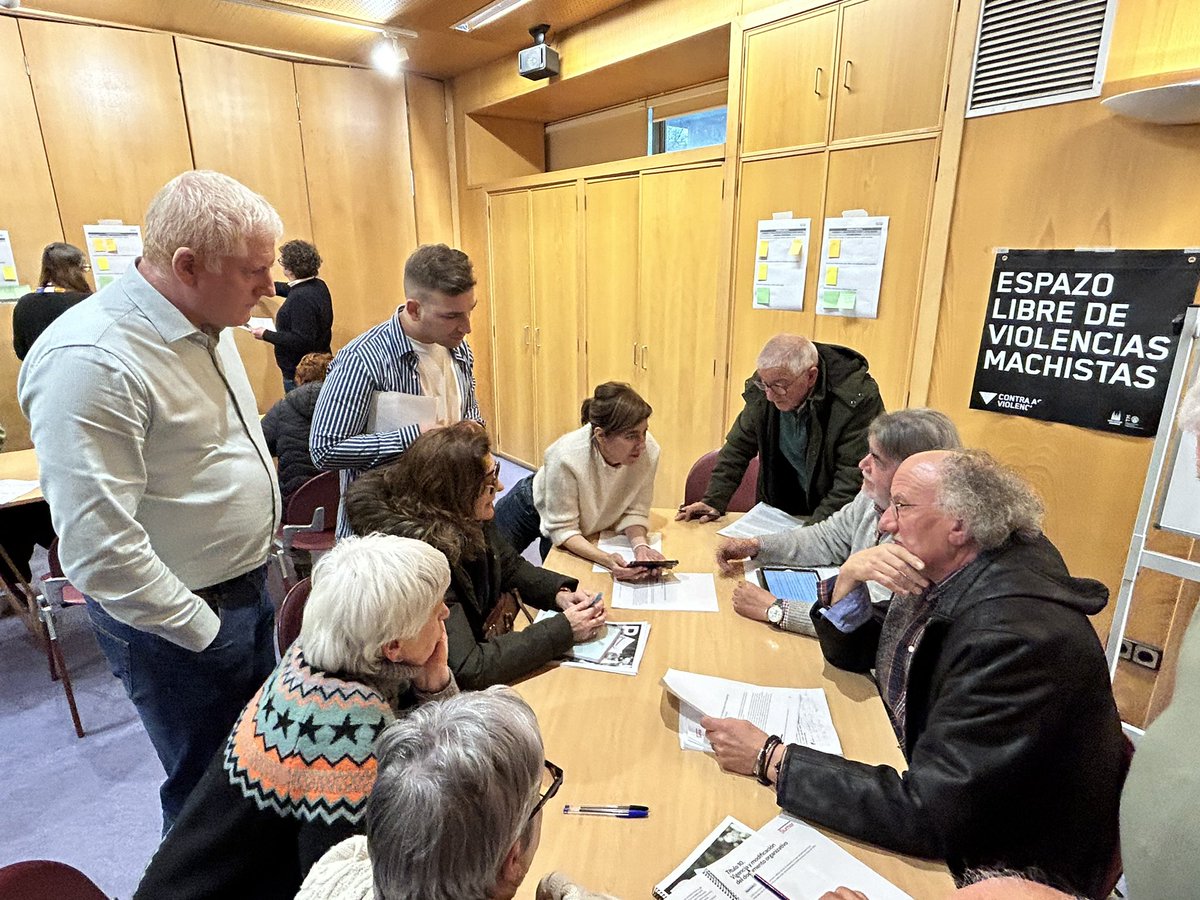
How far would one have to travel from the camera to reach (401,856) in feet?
2.36

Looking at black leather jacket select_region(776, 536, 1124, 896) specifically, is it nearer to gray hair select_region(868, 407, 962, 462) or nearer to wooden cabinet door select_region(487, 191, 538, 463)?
gray hair select_region(868, 407, 962, 462)

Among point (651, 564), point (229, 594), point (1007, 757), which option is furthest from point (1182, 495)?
point (229, 594)

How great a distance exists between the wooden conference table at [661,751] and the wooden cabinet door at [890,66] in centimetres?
215

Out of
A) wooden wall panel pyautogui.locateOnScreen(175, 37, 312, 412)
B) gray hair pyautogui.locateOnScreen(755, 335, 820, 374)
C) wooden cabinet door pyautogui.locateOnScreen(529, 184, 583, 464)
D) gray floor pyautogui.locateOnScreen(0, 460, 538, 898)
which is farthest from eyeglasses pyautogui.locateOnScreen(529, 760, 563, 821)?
wooden wall panel pyautogui.locateOnScreen(175, 37, 312, 412)

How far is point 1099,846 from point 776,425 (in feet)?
5.38

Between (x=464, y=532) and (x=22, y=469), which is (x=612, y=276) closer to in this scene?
(x=464, y=532)

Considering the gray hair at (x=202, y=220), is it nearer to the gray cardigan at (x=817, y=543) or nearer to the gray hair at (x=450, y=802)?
the gray hair at (x=450, y=802)

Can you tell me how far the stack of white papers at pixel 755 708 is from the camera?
4.22ft

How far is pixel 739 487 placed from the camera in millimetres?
2750

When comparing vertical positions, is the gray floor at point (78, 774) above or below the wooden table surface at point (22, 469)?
below

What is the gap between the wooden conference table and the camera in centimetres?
101

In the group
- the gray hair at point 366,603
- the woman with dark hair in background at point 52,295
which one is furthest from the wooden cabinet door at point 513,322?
the gray hair at point 366,603

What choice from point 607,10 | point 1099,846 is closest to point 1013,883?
point 1099,846

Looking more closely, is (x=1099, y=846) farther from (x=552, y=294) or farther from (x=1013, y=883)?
(x=552, y=294)
